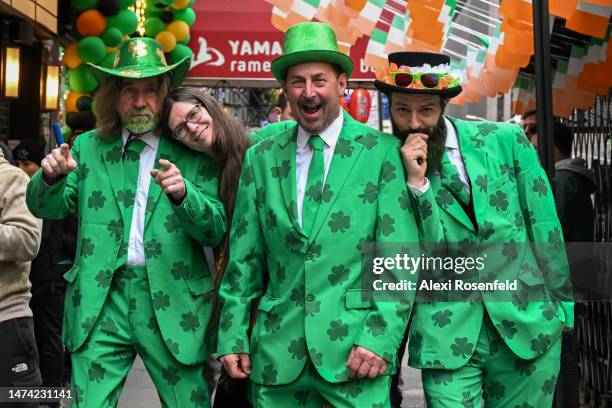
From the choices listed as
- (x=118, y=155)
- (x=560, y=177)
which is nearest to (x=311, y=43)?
(x=118, y=155)

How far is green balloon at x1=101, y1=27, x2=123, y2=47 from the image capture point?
12.2m

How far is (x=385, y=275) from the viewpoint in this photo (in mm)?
4344

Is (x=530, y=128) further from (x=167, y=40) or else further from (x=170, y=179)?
(x=167, y=40)

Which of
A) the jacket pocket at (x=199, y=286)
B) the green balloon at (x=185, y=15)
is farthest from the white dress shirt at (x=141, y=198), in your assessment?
the green balloon at (x=185, y=15)

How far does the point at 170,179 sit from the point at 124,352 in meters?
0.87

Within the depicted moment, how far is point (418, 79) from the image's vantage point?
4672 mm

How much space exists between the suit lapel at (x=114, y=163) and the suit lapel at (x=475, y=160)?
1.52 metres

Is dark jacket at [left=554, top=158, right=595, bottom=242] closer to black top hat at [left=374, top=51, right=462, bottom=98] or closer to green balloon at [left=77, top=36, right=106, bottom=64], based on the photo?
black top hat at [left=374, top=51, right=462, bottom=98]

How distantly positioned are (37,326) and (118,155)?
140 inches

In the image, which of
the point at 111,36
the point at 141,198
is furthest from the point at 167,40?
the point at 141,198

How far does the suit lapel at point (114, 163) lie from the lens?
4.98 metres

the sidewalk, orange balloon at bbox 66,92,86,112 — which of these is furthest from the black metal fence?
orange balloon at bbox 66,92,86,112

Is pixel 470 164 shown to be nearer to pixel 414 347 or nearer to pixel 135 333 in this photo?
pixel 414 347

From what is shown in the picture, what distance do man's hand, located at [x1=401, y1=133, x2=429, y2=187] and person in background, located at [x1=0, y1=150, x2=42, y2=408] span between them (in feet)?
7.26
